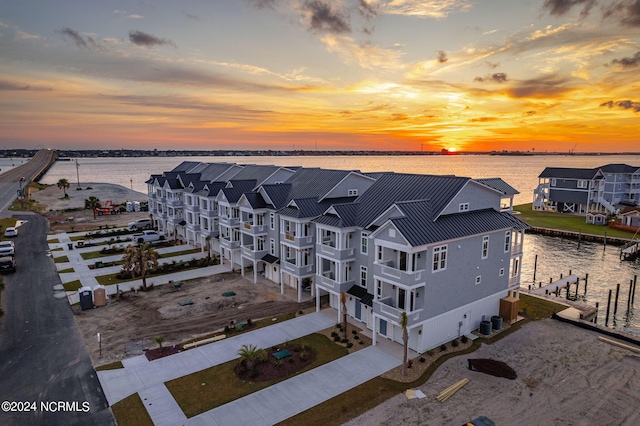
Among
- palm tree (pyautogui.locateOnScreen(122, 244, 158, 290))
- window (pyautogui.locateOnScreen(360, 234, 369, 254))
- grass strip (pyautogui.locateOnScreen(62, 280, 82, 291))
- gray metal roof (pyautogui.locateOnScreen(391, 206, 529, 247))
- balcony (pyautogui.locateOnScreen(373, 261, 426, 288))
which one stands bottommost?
grass strip (pyautogui.locateOnScreen(62, 280, 82, 291))

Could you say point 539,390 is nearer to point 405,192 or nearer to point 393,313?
point 393,313

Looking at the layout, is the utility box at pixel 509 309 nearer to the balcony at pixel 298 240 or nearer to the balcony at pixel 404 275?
the balcony at pixel 404 275

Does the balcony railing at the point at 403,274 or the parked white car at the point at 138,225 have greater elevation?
the balcony railing at the point at 403,274

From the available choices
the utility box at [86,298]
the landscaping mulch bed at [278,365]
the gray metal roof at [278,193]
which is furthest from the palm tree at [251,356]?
the gray metal roof at [278,193]

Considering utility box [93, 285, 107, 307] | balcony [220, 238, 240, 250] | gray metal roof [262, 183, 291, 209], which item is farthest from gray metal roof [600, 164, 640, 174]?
utility box [93, 285, 107, 307]

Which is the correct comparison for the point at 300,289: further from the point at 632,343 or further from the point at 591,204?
the point at 591,204

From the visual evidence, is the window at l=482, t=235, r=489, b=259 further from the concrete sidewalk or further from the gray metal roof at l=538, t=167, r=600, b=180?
the gray metal roof at l=538, t=167, r=600, b=180
